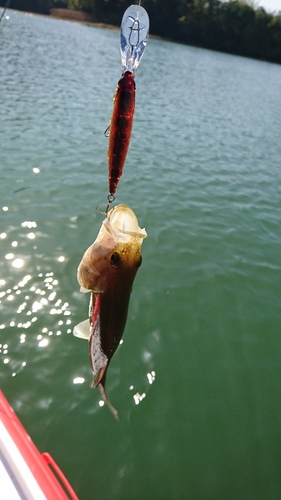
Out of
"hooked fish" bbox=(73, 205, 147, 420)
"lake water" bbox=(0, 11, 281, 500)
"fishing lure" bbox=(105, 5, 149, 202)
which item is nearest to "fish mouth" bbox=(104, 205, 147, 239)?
"hooked fish" bbox=(73, 205, 147, 420)

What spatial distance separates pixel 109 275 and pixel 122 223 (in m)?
0.31

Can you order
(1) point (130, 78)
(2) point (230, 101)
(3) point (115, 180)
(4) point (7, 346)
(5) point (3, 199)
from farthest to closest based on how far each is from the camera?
(2) point (230, 101)
(5) point (3, 199)
(4) point (7, 346)
(3) point (115, 180)
(1) point (130, 78)

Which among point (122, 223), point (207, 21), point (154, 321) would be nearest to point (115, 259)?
point (122, 223)

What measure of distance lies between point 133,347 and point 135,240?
3.73 meters

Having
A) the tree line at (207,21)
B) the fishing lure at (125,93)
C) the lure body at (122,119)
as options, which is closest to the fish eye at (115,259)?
the fishing lure at (125,93)

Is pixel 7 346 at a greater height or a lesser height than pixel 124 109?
lesser

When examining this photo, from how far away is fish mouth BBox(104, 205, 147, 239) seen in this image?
1938 mm

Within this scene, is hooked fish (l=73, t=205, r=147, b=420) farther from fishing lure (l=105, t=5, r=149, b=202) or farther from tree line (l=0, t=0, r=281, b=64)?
tree line (l=0, t=0, r=281, b=64)

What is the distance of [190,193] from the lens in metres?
10.4

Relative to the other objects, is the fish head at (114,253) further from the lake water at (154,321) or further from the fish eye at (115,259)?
the lake water at (154,321)

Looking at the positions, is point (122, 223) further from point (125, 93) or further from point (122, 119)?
point (125, 93)

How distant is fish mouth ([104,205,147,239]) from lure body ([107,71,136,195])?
0.85 feet

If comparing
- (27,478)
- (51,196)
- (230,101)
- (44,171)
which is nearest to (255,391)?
(27,478)

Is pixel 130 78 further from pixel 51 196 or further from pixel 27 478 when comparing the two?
pixel 51 196
